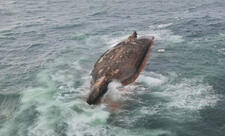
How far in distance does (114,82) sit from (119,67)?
297cm

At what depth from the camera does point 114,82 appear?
3788cm

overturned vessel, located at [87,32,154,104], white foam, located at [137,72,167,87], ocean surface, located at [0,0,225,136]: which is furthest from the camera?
white foam, located at [137,72,167,87]

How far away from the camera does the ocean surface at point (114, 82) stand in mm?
30828

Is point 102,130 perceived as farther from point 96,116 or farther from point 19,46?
point 19,46

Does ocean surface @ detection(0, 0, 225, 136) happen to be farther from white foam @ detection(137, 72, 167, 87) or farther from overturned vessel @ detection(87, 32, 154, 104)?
overturned vessel @ detection(87, 32, 154, 104)

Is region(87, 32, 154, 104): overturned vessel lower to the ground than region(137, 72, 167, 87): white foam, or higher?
higher

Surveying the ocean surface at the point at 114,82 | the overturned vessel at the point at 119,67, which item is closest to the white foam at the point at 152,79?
the ocean surface at the point at 114,82

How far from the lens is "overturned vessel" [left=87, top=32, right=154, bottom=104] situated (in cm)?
3578

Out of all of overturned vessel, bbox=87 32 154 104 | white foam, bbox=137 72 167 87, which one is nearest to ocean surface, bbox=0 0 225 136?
white foam, bbox=137 72 167 87

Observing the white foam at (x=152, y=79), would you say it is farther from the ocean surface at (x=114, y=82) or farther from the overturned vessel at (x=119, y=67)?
the overturned vessel at (x=119, y=67)

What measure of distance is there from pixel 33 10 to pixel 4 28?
22.4m

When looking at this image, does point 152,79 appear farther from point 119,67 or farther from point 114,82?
point 114,82

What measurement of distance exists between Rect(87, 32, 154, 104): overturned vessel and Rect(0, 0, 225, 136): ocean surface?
1118mm

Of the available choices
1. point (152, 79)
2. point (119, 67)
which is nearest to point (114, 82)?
point (119, 67)
